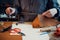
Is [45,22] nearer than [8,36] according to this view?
No

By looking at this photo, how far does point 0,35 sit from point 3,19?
11.4 inches

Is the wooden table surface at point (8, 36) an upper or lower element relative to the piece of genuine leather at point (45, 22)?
lower

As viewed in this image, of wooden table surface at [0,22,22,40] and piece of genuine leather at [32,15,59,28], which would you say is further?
piece of genuine leather at [32,15,59,28]

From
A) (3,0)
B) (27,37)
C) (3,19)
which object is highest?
(3,0)

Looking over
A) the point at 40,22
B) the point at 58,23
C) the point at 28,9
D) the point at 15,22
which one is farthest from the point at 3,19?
the point at 58,23

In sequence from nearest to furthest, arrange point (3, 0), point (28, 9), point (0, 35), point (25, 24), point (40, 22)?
point (0, 35), point (40, 22), point (25, 24), point (28, 9), point (3, 0)

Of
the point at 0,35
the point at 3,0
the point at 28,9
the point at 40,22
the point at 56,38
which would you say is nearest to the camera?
the point at 56,38

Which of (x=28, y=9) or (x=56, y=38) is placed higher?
(x=28, y=9)

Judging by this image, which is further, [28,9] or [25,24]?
[28,9]

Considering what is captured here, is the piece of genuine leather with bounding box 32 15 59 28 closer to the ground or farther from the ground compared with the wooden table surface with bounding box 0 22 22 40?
farther from the ground

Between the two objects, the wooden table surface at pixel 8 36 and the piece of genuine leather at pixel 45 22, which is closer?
the wooden table surface at pixel 8 36

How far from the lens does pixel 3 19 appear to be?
4.50 ft

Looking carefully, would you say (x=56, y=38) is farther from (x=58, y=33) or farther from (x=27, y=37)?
(x=27, y=37)

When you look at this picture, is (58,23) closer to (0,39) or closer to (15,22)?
(15,22)
